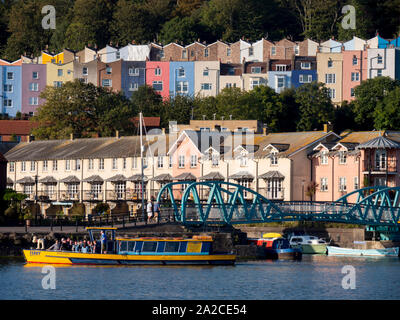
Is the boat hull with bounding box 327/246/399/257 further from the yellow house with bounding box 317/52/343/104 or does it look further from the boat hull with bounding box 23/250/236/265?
the yellow house with bounding box 317/52/343/104

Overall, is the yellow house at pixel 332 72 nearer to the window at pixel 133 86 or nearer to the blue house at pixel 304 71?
the blue house at pixel 304 71

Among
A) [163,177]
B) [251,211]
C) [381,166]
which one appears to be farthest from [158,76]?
[251,211]

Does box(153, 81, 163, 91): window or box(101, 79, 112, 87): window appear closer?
box(153, 81, 163, 91): window

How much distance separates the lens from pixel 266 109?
131125mm

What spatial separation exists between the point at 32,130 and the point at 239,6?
193ft

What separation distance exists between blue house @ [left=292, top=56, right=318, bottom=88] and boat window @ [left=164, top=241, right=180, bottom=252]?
87.0m

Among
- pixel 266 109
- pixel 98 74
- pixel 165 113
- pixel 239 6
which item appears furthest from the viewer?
pixel 239 6

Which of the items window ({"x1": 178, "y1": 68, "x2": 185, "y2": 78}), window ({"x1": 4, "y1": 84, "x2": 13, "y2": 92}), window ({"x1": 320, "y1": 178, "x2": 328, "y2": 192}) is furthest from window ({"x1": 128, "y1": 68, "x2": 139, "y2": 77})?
window ({"x1": 320, "y1": 178, "x2": 328, "y2": 192})

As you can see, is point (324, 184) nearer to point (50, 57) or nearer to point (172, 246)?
point (172, 246)

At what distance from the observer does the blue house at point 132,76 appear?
16162 centimetres

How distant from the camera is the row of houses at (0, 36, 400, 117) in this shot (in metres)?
148

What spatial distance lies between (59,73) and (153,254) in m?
103
